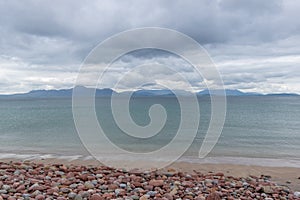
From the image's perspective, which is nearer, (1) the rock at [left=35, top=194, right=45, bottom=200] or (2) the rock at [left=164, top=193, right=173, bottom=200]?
(1) the rock at [left=35, top=194, right=45, bottom=200]

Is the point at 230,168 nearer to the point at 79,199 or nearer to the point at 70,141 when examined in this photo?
the point at 79,199

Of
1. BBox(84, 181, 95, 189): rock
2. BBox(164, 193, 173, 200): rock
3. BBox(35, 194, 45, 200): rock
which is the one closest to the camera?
BBox(35, 194, 45, 200): rock

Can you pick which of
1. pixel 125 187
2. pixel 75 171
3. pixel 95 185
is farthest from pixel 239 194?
pixel 75 171

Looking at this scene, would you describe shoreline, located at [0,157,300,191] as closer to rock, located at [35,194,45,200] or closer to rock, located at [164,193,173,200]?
rock, located at [164,193,173,200]

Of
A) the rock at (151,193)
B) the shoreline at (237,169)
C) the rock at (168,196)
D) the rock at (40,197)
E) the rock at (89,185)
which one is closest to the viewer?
the rock at (40,197)

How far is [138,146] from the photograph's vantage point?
1642 cm

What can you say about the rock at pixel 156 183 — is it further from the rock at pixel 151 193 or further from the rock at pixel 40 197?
the rock at pixel 40 197

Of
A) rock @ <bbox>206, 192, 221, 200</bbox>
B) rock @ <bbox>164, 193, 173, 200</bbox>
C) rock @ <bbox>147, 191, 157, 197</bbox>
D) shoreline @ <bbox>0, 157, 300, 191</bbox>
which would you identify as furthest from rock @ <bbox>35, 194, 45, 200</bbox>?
shoreline @ <bbox>0, 157, 300, 191</bbox>

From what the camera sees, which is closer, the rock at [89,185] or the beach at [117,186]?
the beach at [117,186]

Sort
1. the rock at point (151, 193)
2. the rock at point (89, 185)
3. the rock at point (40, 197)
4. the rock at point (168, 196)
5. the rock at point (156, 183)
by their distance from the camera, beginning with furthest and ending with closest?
the rock at point (156, 183)
the rock at point (89, 185)
the rock at point (151, 193)
the rock at point (168, 196)
the rock at point (40, 197)

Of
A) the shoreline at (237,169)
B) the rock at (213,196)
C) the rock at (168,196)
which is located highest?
the rock at (213,196)

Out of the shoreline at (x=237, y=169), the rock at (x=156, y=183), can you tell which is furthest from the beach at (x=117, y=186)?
the shoreline at (x=237, y=169)

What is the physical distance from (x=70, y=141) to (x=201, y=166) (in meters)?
10.2

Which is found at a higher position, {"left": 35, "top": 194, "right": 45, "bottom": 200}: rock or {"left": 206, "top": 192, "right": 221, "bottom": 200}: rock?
{"left": 206, "top": 192, "right": 221, "bottom": 200}: rock
